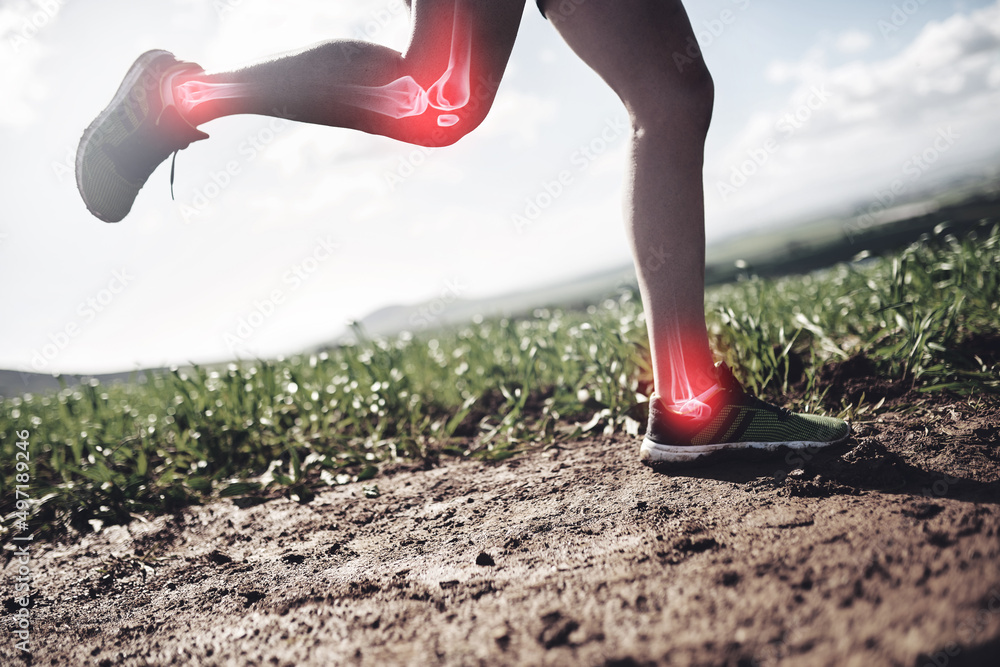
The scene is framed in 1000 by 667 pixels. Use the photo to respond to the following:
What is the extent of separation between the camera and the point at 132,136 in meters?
1.74

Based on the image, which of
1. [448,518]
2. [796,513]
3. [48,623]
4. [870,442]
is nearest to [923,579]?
[796,513]

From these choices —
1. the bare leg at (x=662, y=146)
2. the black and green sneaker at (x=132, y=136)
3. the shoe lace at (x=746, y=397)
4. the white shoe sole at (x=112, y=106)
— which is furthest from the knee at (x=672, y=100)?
the white shoe sole at (x=112, y=106)

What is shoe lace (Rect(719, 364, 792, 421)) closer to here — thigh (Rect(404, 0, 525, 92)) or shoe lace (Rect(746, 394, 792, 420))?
shoe lace (Rect(746, 394, 792, 420))

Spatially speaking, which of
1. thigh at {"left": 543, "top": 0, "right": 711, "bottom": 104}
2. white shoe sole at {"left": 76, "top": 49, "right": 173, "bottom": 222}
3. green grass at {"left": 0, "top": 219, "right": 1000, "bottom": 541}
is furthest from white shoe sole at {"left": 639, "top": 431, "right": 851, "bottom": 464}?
white shoe sole at {"left": 76, "top": 49, "right": 173, "bottom": 222}

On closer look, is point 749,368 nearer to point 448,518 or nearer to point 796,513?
point 796,513

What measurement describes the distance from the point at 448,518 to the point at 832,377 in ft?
5.36

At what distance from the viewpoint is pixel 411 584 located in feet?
3.94

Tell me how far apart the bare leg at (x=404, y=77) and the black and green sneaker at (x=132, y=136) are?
0.82 feet

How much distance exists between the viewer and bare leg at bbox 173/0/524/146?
4.87 ft

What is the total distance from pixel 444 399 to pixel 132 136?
6.51 ft

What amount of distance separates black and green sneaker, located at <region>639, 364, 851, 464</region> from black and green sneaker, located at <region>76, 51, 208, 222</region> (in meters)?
1.76

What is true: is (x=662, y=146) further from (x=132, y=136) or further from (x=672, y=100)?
(x=132, y=136)

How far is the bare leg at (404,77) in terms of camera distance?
1.48 meters
